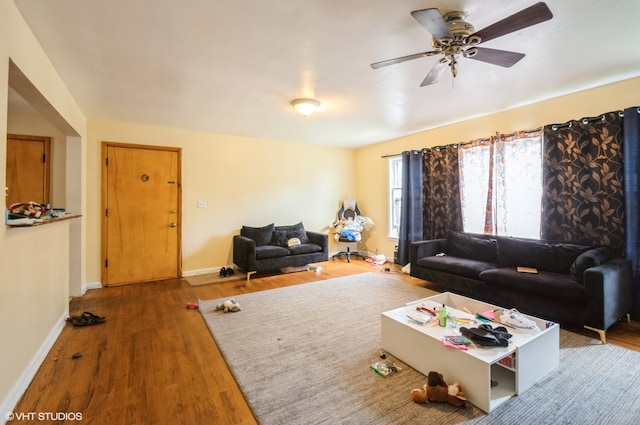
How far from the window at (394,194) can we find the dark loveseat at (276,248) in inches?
59.8

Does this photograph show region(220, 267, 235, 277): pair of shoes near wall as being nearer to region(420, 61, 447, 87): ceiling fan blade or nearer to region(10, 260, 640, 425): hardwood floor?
region(10, 260, 640, 425): hardwood floor

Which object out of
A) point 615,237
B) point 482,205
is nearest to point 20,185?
point 482,205

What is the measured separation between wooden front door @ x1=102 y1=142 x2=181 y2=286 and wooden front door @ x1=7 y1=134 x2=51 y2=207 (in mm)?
638

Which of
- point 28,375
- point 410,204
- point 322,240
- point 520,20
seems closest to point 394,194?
point 410,204

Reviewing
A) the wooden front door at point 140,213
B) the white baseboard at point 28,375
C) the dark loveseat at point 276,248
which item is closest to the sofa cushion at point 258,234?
the dark loveseat at point 276,248

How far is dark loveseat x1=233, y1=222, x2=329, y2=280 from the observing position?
4.62 meters

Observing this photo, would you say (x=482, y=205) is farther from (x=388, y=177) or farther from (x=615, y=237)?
(x=388, y=177)

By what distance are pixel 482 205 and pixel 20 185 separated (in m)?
6.29

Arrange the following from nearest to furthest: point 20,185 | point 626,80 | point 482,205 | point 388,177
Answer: point 626,80
point 20,185
point 482,205
point 388,177

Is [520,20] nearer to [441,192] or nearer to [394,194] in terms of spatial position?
[441,192]

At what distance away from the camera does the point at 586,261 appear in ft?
8.98

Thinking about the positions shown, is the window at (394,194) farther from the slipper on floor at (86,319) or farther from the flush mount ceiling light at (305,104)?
the slipper on floor at (86,319)

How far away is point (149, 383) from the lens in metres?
2.00

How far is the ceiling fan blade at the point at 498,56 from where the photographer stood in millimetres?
2016
